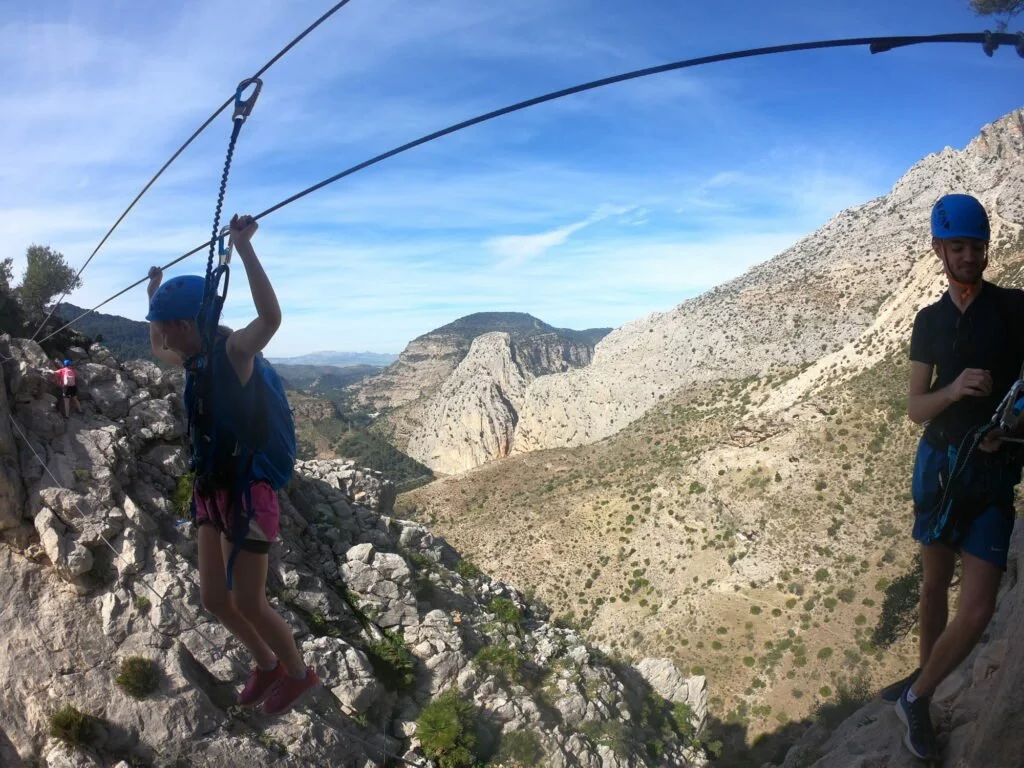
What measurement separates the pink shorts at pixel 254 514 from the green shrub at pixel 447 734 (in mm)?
7826

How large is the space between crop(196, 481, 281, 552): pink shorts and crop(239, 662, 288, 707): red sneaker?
1553 millimetres

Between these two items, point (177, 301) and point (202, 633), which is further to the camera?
point (202, 633)

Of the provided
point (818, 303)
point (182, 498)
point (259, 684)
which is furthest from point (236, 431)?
point (818, 303)

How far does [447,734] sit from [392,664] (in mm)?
1717

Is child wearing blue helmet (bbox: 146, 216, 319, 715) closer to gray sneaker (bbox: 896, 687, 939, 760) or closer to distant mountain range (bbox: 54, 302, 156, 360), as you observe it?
gray sneaker (bbox: 896, 687, 939, 760)

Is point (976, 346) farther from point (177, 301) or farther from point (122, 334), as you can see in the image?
point (122, 334)

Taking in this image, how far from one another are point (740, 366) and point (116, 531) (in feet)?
171

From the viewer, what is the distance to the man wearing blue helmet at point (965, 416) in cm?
380

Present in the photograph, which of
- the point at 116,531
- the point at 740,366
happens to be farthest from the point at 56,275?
the point at 740,366

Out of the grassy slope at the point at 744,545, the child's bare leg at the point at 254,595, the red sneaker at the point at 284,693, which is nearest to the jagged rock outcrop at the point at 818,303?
the grassy slope at the point at 744,545

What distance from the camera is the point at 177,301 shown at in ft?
14.2

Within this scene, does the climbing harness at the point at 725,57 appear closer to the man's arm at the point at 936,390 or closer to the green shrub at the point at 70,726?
the man's arm at the point at 936,390

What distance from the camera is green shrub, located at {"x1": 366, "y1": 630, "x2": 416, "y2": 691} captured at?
37.9ft

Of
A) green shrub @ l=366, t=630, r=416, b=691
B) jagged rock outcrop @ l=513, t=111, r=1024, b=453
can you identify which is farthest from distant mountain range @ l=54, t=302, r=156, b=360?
green shrub @ l=366, t=630, r=416, b=691
